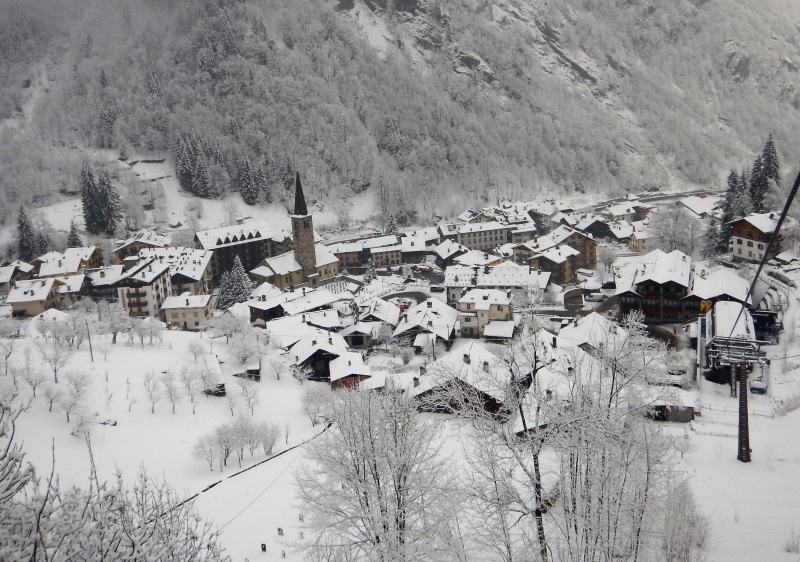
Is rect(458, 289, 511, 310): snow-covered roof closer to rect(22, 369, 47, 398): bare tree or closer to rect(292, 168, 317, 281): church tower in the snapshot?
rect(292, 168, 317, 281): church tower

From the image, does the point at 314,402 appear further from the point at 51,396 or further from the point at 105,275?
the point at 105,275

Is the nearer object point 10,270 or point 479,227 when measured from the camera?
point 10,270

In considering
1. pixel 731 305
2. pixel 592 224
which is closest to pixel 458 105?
pixel 592 224

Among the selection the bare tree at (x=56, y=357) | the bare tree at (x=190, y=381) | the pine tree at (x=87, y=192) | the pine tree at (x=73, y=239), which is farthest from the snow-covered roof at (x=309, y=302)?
the pine tree at (x=87, y=192)

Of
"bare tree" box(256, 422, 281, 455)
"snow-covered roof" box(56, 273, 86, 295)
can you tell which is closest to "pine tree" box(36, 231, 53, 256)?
"snow-covered roof" box(56, 273, 86, 295)

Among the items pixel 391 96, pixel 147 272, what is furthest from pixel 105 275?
pixel 391 96

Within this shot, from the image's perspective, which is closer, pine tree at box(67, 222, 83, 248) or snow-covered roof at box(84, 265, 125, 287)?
snow-covered roof at box(84, 265, 125, 287)

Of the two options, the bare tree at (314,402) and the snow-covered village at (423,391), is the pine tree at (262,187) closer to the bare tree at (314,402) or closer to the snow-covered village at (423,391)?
the snow-covered village at (423,391)
